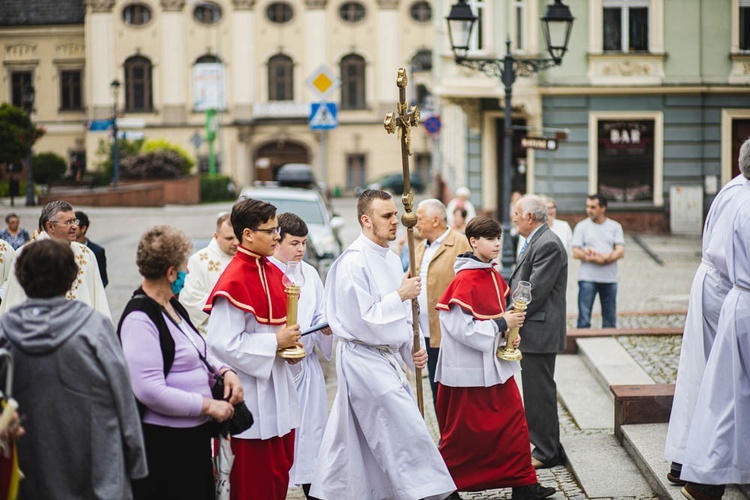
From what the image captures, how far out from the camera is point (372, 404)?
6.46m

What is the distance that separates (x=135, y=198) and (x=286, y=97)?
20134 mm

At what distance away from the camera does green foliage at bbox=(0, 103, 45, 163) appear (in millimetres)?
31638

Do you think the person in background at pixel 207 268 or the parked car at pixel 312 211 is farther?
the parked car at pixel 312 211

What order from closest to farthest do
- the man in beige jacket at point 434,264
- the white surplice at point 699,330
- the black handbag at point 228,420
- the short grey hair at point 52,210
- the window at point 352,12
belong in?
1. the black handbag at point 228,420
2. the white surplice at point 699,330
3. the short grey hair at point 52,210
4. the man in beige jacket at point 434,264
5. the window at point 352,12

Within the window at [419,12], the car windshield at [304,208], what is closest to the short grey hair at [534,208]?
Result: the car windshield at [304,208]

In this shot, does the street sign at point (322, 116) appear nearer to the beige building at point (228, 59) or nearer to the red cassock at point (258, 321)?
the red cassock at point (258, 321)

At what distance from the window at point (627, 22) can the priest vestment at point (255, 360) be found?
2051 centimetres

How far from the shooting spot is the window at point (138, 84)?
2189 inches

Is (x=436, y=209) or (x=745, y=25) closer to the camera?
(x=436, y=209)

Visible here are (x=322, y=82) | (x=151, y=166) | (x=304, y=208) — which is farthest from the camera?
(x=151, y=166)

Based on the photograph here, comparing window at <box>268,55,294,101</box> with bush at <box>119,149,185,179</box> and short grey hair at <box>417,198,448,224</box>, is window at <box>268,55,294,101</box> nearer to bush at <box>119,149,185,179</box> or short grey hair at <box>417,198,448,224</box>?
bush at <box>119,149,185,179</box>

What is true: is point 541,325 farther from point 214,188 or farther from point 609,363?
point 214,188

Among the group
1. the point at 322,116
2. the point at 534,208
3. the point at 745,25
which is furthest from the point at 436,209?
the point at 745,25

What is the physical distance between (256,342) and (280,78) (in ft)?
168
